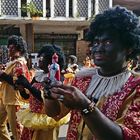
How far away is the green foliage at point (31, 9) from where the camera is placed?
20.3 metres

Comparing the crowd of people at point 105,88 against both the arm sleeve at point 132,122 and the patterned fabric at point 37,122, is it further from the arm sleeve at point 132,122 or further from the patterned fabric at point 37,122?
the patterned fabric at point 37,122

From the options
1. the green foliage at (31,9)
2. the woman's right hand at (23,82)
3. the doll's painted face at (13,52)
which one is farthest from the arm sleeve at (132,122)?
the green foliage at (31,9)

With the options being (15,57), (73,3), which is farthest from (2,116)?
(73,3)

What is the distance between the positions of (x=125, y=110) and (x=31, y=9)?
18498 millimetres

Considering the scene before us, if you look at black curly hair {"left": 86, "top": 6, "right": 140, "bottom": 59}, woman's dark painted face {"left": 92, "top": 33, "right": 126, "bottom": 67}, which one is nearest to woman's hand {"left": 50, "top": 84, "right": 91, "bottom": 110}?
woman's dark painted face {"left": 92, "top": 33, "right": 126, "bottom": 67}

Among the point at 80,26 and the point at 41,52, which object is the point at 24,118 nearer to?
the point at 41,52

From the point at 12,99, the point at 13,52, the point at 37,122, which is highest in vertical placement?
the point at 13,52

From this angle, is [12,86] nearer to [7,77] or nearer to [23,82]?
[7,77]

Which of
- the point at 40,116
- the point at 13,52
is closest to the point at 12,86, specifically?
the point at 13,52

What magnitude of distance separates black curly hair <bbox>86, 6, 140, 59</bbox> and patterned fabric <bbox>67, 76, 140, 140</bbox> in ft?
0.66

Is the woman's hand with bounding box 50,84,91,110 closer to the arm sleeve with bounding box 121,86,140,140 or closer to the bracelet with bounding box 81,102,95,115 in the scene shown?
the bracelet with bounding box 81,102,95,115

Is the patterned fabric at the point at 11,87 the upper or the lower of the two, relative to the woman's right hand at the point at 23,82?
lower

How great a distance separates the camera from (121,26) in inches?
89.3

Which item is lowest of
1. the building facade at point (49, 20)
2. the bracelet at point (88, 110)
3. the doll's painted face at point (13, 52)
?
the building facade at point (49, 20)
